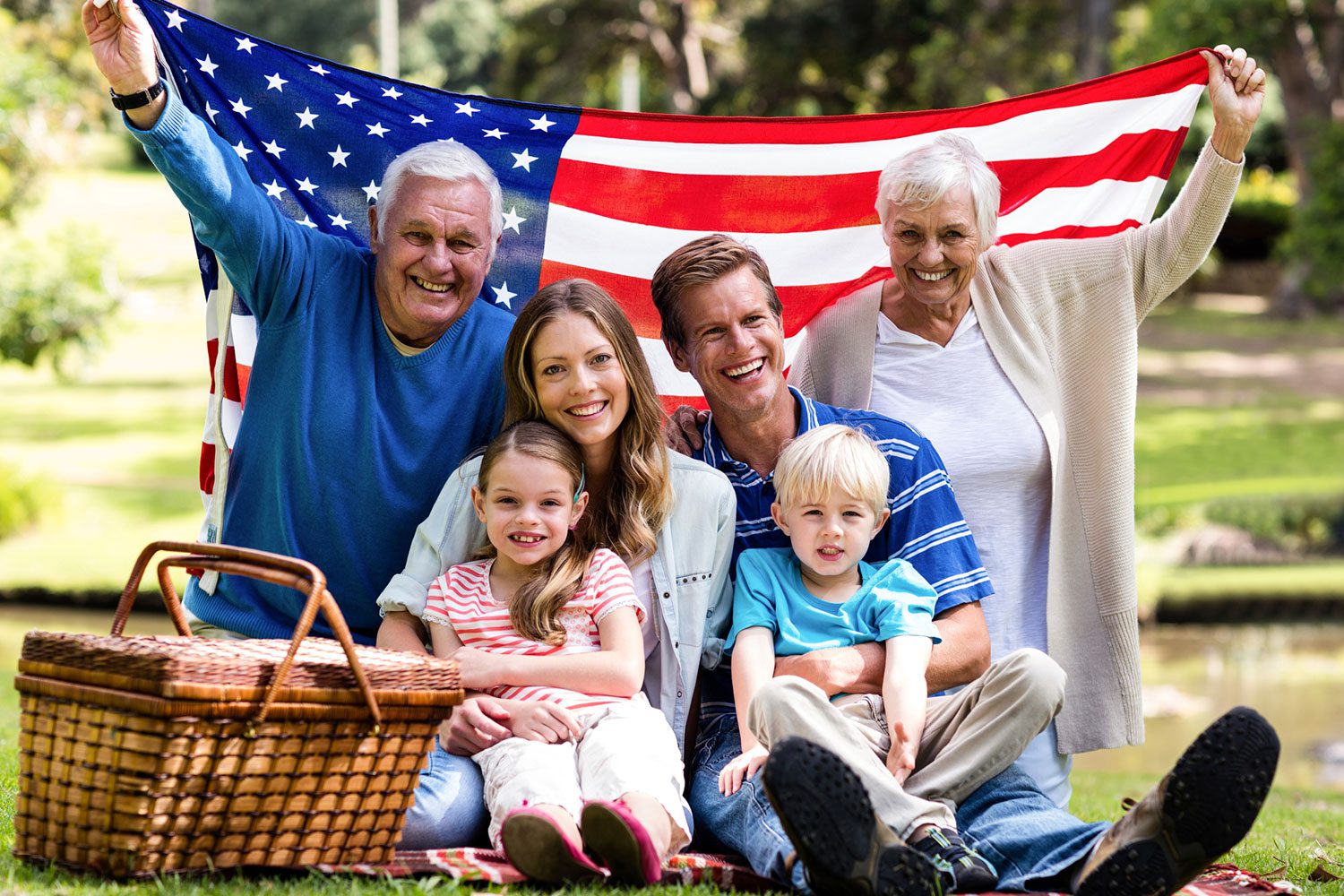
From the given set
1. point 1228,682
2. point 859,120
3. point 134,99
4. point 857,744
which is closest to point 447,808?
point 857,744

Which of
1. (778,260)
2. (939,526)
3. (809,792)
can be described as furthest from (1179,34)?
(809,792)

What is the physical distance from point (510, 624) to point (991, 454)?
1.38 meters

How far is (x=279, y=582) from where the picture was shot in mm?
3100

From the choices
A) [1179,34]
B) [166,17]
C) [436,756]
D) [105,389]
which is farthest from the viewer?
[105,389]

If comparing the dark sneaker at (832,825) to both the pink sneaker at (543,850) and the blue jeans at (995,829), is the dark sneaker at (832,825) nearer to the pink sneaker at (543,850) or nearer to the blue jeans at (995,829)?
the blue jeans at (995,829)

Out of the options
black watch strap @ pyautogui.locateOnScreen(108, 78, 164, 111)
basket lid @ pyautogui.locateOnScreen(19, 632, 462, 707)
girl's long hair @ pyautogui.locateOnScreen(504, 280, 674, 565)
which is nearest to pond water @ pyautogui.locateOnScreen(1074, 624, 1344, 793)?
girl's long hair @ pyautogui.locateOnScreen(504, 280, 674, 565)

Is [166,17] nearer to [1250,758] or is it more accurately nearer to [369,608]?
[369,608]

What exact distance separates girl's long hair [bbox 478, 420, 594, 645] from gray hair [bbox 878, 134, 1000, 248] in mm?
1153

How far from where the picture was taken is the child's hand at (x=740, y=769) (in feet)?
11.0

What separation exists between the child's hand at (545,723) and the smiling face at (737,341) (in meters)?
0.93

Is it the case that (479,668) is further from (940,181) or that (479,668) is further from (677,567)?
(940,181)

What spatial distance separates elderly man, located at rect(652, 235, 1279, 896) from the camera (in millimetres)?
2887

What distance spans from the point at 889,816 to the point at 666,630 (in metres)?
0.79

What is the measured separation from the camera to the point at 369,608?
3.96 meters
